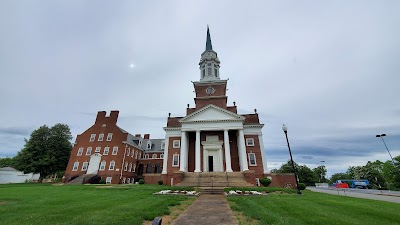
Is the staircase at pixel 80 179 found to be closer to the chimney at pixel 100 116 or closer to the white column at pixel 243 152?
the chimney at pixel 100 116

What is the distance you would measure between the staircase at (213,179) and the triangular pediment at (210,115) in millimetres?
8063

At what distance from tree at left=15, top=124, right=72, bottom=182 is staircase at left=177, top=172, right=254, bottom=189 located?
32.6 meters

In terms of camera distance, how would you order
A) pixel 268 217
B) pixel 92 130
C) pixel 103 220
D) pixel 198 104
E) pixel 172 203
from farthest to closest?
pixel 92 130 < pixel 198 104 < pixel 172 203 < pixel 268 217 < pixel 103 220

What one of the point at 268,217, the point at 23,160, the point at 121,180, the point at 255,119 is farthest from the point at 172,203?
the point at 23,160

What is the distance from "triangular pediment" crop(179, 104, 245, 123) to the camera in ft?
89.7

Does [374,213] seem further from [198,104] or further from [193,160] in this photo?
[198,104]

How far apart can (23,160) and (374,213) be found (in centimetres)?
5148

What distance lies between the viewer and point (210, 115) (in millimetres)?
27828

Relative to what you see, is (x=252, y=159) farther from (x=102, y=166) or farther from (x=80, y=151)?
(x=80, y=151)

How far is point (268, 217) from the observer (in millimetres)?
5852

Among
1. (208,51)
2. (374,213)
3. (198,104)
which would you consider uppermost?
(208,51)

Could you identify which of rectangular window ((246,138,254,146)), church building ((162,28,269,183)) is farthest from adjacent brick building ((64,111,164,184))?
rectangular window ((246,138,254,146))

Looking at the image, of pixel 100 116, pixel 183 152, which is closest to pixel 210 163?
pixel 183 152

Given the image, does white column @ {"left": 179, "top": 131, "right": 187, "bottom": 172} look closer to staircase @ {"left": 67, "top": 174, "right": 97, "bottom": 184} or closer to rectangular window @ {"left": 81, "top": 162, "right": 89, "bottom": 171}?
staircase @ {"left": 67, "top": 174, "right": 97, "bottom": 184}
